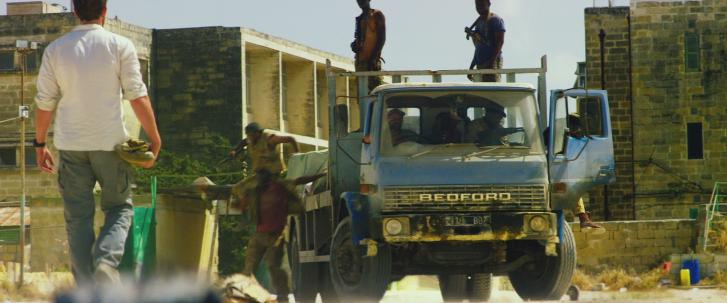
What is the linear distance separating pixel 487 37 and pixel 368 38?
1083 mm

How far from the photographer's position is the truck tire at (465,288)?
1811 cm

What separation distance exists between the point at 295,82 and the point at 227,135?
24.1 feet

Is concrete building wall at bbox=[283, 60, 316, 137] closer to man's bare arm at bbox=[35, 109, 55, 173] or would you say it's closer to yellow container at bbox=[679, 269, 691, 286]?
yellow container at bbox=[679, 269, 691, 286]

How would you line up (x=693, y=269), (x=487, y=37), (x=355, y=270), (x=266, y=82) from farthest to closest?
(x=266, y=82) → (x=693, y=269) → (x=487, y=37) → (x=355, y=270)

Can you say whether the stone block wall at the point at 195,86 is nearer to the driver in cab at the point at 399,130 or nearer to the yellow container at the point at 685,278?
the yellow container at the point at 685,278

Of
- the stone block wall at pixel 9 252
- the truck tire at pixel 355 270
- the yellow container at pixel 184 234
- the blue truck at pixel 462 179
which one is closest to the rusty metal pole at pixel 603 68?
the stone block wall at pixel 9 252

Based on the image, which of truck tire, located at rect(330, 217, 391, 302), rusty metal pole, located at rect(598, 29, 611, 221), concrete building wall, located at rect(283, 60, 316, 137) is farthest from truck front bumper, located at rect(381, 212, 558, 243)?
concrete building wall, located at rect(283, 60, 316, 137)

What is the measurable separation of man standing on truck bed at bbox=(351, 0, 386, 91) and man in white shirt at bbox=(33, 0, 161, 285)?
21.6 feet

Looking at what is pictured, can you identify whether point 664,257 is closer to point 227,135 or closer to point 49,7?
point 227,135

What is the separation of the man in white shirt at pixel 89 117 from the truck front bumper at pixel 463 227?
17.2ft

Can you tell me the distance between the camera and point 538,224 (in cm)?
1477

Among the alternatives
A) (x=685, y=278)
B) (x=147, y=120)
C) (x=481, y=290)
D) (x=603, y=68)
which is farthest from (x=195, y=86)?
(x=147, y=120)

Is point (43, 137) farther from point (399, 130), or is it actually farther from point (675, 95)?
point (675, 95)

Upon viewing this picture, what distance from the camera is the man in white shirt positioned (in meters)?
9.52
